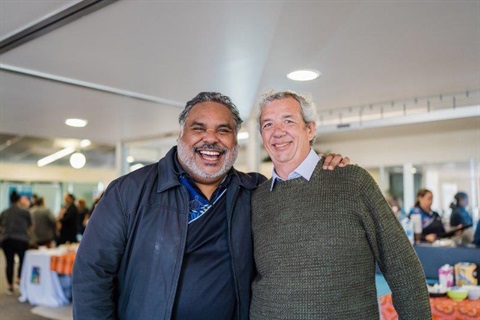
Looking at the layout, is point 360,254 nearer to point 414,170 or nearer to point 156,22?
point 156,22

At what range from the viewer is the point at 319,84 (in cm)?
355

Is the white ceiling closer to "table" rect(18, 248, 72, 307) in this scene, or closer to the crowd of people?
"table" rect(18, 248, 72, 307)

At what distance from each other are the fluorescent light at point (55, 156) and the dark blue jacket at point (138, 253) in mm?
9251

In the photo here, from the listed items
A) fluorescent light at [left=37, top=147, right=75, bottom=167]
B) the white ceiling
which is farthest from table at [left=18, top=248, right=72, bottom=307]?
fluorescent light at [left=37, top=147, right=75, bottom=167]

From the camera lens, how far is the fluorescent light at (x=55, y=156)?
10678mm

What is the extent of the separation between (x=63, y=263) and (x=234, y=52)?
4141mm

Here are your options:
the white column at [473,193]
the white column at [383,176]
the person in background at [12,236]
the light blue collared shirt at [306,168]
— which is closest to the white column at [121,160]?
the person in background at [12,236]

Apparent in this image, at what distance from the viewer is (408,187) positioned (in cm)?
767

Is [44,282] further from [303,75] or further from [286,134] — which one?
[286,134]

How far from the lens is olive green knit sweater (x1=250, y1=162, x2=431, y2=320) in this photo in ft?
4.95

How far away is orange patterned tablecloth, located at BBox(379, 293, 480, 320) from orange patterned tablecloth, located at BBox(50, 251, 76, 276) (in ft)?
13.3

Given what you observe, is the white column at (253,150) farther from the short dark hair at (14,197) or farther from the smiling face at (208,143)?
the short dark hair at (14,197)

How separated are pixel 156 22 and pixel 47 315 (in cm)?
456

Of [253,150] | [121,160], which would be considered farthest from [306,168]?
[121,160]
